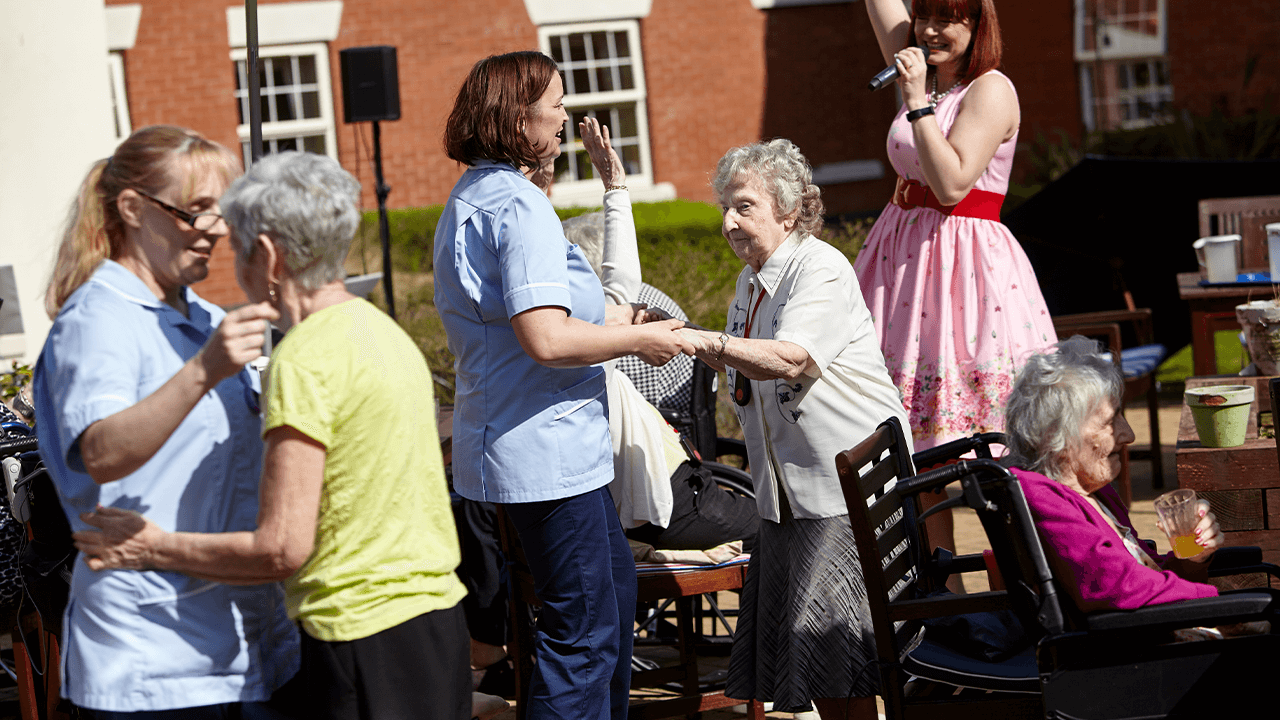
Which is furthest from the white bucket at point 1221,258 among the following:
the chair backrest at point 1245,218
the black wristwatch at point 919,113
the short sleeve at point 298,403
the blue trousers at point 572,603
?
the short sleeve at point 298,403

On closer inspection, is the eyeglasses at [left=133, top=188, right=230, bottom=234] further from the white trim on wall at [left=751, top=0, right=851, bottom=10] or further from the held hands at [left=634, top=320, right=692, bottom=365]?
the white trim on wall at [left=751, top=0, right=851, bottom=10]

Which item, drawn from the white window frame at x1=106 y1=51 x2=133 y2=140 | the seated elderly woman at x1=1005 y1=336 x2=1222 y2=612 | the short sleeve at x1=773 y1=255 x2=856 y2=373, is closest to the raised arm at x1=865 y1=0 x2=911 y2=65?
the short sleeve at x1=773 y1=255 x2=856 y2=373

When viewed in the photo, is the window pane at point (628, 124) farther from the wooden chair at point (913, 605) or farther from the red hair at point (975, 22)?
the wooden chair at point (913, 605)

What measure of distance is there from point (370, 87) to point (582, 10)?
15.2ft

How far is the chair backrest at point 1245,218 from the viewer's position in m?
5.57

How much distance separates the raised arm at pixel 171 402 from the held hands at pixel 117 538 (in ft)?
0.24

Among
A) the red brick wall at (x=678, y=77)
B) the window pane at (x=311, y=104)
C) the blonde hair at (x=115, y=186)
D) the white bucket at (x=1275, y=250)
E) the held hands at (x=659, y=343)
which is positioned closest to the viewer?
the blonde hair at (x=115, y=186)

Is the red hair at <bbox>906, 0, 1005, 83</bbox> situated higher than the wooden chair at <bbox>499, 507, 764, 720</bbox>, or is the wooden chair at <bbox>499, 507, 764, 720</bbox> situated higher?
the red hair at <bbox>906, 0, 1005, 83</bbox>

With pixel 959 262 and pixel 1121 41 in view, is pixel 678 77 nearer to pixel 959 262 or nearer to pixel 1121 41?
pixel 1121 41

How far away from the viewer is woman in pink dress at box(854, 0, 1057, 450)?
3.26 meters

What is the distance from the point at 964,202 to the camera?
338 cm

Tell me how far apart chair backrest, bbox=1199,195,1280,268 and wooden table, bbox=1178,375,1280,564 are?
3194 mm

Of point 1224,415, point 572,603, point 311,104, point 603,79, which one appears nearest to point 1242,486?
point 1224,415

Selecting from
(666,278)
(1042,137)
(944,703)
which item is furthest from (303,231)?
(1042,137)
